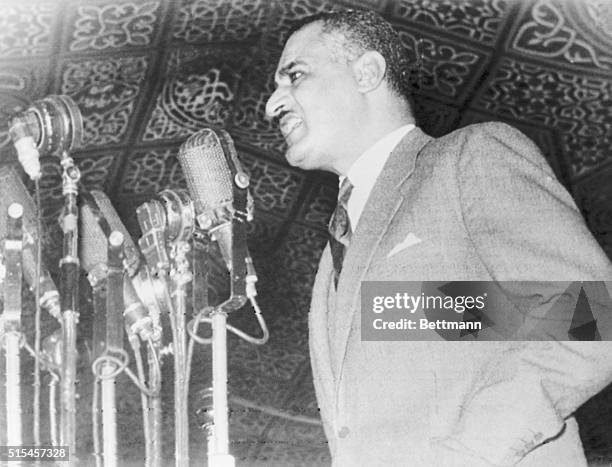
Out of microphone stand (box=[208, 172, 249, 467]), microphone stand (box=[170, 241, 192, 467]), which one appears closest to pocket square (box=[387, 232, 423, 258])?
microphone stand (box=[208, 172, 249, 467])

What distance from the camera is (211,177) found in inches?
83.1

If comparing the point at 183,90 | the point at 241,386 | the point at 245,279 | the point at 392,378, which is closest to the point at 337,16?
the point at 245,279

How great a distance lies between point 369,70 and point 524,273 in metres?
0.73

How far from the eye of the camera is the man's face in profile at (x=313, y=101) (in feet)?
7.04

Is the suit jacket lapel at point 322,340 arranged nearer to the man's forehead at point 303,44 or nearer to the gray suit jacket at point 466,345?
the gray suit jacket at point 466,345

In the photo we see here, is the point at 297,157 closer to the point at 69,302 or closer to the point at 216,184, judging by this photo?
the point at 216,184

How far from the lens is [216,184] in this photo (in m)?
2.11

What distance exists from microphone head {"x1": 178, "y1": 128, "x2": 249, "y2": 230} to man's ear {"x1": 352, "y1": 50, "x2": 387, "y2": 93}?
30cm

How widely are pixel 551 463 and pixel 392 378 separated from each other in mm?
252

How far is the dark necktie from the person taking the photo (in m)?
2.01

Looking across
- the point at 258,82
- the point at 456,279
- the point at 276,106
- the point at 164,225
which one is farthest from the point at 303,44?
the point at 258,82

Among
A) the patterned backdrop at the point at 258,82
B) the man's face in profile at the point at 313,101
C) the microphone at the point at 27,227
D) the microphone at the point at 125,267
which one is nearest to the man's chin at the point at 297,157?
the man's face in profile at the point at 313,101

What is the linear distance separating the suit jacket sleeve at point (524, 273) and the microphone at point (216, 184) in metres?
0.45

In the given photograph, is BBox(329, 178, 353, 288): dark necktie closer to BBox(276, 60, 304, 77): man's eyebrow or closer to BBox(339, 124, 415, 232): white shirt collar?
BBox(339, 124, 415, 232): white shirt collar
